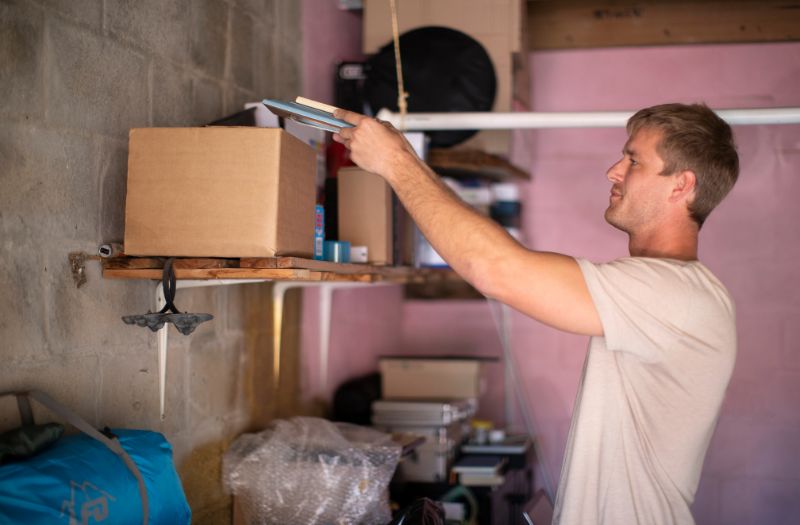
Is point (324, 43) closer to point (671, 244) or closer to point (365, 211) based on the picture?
point (365, 211)

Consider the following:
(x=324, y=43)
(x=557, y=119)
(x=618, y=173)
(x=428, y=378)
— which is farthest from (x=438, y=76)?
(x=618, y=173)

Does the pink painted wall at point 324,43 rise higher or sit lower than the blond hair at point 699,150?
higher

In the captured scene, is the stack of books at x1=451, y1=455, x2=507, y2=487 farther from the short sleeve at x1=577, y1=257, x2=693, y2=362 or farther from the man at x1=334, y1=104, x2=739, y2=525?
the short sleeve at x1=577, y1=257, x2=693, y2=362

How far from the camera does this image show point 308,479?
2.32 meters

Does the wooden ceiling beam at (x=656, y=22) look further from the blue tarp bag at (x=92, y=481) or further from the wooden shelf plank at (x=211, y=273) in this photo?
the blue tarp bag at (x=92, y=481)

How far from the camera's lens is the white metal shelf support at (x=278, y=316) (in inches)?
79.2

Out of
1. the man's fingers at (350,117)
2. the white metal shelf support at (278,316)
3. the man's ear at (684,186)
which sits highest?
the man's fingers at (350,117)

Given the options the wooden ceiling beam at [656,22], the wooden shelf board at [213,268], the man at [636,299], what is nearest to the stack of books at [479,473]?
the man at [636,299]

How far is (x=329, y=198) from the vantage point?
254cm

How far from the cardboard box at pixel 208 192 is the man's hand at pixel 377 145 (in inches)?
7.1

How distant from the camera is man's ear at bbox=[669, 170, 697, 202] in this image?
5.81ft

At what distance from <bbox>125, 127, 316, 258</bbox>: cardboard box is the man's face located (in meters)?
0.69

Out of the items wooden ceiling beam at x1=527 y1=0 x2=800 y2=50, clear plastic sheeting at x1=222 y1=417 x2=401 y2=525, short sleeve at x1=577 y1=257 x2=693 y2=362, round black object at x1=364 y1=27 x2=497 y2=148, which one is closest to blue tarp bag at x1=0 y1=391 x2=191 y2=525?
clear plastic sheeting at x1=222 y1=417 x2=401 y2=525

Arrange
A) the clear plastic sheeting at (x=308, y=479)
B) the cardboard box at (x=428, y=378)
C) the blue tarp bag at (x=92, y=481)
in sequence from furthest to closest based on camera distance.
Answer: the cardboard box at (x=428, y=378) → the clear plastic sheeting at (x=308, y=479) → the blue tarp bag at (x=92, y=481)
